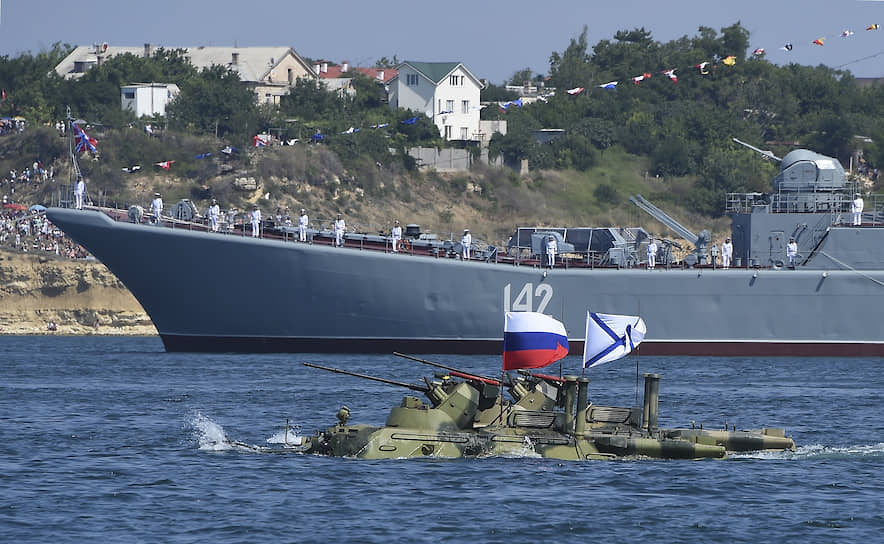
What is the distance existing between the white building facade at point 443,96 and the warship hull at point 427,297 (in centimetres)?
6002

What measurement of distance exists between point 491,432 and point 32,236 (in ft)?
240

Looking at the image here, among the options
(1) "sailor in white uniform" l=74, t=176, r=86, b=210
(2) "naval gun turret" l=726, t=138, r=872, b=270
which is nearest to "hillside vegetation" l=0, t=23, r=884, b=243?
(1) "sailor in white uniform" l=74, t=176, r=86, b=210

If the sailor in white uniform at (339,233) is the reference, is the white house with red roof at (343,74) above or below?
above

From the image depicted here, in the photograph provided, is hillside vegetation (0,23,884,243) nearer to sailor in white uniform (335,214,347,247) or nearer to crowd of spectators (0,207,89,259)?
crowd of spectators (0,207,89,259)

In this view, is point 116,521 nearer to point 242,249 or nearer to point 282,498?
point 282,498

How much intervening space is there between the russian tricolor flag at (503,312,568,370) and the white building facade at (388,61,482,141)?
91.2 metres

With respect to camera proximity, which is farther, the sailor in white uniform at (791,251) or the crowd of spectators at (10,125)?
the crowd of spectators at (10,125)

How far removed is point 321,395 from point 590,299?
20565mm

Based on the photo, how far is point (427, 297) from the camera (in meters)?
60.4

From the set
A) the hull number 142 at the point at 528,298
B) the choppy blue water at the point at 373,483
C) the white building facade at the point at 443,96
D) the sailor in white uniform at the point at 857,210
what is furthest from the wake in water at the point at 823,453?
the white building facade at the point at 443,96

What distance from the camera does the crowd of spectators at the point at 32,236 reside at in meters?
94.1

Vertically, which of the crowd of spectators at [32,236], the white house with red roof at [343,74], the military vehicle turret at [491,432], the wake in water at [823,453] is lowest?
the wake in water at [823,453]

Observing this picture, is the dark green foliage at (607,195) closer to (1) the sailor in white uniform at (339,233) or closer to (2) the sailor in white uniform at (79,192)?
(1) the sailor in white uniform at (339,233)

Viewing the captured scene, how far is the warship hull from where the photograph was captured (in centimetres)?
6025
